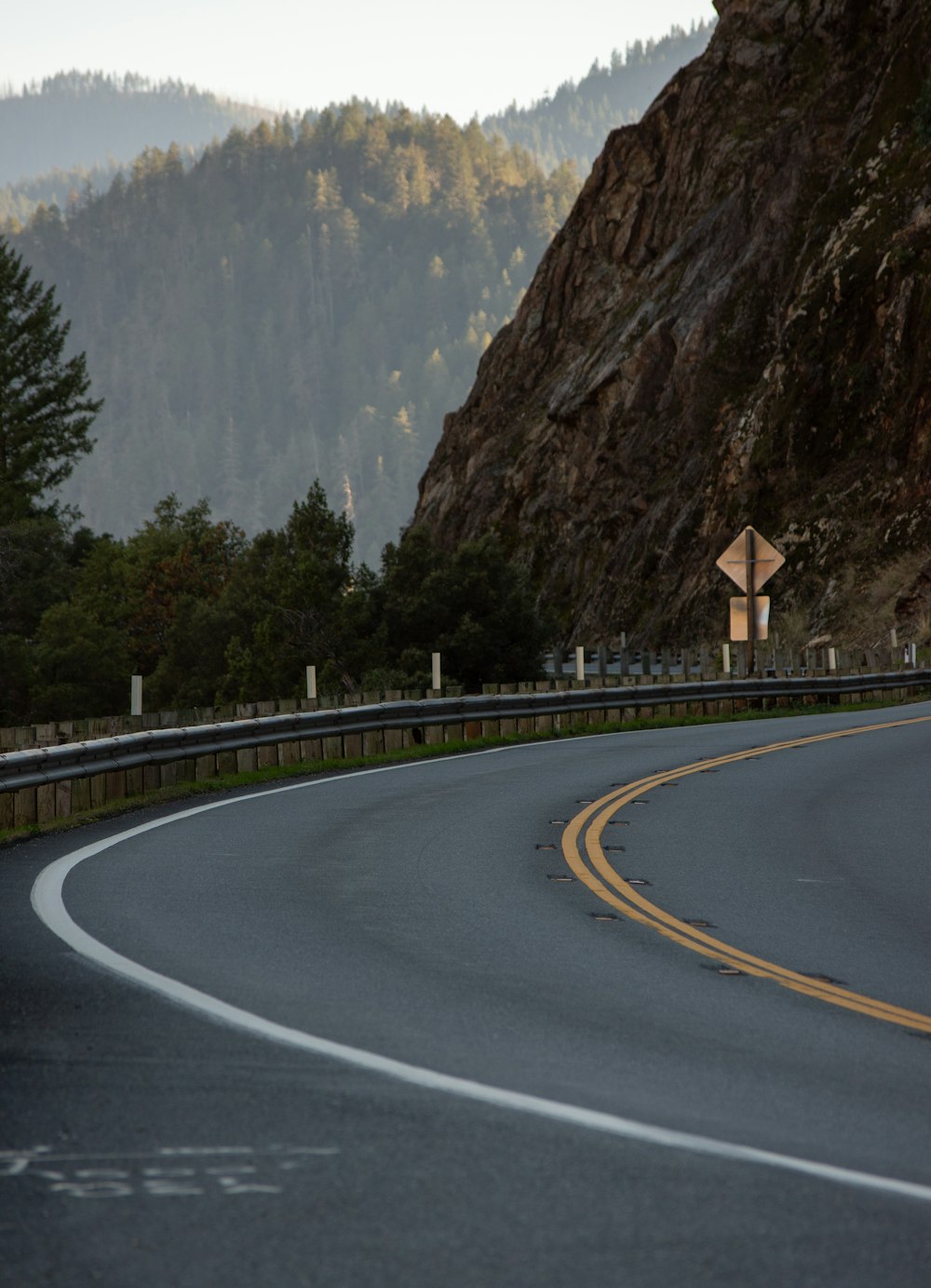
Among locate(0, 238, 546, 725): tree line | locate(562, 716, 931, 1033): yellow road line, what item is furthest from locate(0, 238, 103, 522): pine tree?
locate(562, 716, 931, 1033): yellow road line

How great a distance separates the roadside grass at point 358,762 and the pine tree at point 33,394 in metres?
55.8

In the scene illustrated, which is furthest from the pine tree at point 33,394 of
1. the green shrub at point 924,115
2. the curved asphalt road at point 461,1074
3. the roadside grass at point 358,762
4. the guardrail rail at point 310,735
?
the curved asphalt road at point 461,1074

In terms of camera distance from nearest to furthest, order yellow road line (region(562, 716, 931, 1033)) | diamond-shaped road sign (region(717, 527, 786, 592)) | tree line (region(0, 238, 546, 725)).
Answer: yellow road line (region(562, 716, 931, 1033))
diamond-shaped road sign (region(717, 527, 786, 592))
tree line (region(0, 238, 546, 725))

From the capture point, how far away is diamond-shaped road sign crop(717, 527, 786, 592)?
33.8 metres

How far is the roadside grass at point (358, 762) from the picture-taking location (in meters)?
13.6

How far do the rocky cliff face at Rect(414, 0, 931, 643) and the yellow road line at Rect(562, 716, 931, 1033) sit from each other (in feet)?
125

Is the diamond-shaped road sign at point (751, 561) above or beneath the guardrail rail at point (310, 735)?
above

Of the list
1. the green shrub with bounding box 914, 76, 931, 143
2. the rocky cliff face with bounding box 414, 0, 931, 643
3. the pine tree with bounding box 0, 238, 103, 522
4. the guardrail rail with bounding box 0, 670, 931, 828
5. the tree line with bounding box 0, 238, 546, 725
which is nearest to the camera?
the guardrail rail with bounding box 0, 670, 931, 828

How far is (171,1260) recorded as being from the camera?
3.95 metres

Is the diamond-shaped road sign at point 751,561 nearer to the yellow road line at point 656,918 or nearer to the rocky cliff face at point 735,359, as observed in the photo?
the rocky cliff face at point 735,359

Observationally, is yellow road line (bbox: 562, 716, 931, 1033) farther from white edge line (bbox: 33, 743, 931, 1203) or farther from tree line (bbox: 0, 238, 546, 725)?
tree line (bbox: 0, 238, 546, 725)

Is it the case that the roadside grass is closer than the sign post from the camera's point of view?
Yes

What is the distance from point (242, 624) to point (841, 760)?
197 ft

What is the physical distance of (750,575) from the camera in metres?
34.0
